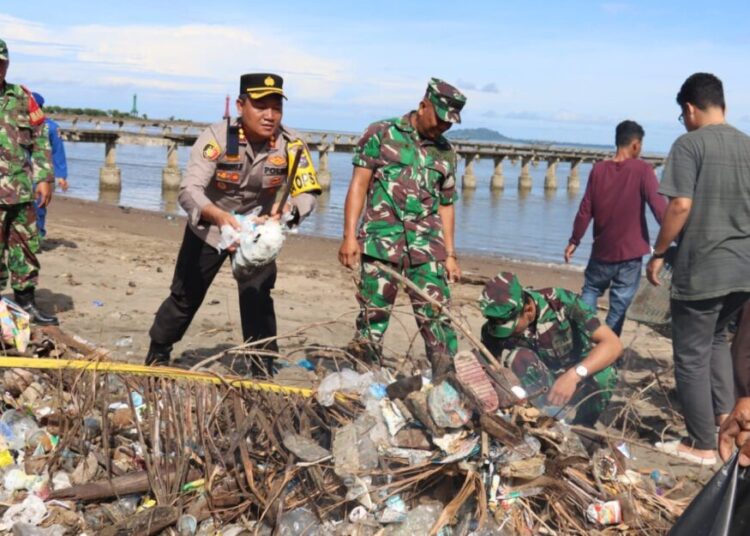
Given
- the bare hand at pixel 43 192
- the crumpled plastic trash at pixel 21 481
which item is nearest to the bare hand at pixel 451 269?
the crumpled plastic trash at pixel 21 481

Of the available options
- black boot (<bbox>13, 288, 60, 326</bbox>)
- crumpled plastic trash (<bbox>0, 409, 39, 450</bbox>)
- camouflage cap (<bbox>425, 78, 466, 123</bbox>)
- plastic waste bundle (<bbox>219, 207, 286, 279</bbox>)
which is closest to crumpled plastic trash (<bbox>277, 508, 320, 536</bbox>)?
crumpled plastic trash (<bbox>0, 409, 39, 450</bbox>)

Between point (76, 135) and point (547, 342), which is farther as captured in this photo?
point (76, 135)

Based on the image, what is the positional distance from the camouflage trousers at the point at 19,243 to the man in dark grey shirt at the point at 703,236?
156 inches

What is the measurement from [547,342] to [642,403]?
5.26 feet

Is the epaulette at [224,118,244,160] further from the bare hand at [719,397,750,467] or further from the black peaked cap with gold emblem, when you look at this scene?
the bare hand at [719,397,750,467]

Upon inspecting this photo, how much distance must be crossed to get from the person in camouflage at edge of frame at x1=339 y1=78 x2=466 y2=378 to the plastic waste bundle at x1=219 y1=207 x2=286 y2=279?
67 centimetres

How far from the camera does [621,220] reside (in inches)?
240

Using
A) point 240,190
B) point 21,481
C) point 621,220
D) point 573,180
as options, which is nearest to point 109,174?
point 621,220

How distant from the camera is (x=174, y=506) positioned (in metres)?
3.19

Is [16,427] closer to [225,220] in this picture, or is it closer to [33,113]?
[225,220]

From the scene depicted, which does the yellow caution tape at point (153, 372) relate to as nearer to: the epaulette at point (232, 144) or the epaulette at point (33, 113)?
the epaulette at point (232, 144)

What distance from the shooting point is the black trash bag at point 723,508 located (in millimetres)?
2283

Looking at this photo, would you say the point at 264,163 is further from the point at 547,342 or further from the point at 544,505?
the point at 544,505

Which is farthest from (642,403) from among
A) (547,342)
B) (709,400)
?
(547,342)
